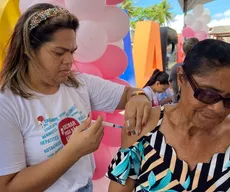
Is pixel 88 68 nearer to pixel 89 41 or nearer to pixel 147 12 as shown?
pixel 89 41

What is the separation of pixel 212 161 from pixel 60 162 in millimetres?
517

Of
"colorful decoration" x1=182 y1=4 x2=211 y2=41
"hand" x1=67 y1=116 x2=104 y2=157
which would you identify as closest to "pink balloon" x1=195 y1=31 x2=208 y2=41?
"colorful decoration" x1=182 y1=4 x2=211 y2=41

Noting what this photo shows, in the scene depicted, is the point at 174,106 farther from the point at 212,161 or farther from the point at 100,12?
the point at 100,12

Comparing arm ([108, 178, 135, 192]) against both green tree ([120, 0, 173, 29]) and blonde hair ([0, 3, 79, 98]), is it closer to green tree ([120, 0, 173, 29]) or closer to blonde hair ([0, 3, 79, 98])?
blonde hair ([0, 3, 79, 98])

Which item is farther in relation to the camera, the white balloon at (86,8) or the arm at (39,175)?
the white balloon at (86,8)

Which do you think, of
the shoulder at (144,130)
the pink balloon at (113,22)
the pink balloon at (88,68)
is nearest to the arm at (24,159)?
the shoulder at (144,130)

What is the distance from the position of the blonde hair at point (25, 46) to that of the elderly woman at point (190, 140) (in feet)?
1.47

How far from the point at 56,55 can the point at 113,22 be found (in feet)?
2.96

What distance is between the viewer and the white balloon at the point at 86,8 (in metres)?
1.67

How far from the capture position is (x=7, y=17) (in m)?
1.62

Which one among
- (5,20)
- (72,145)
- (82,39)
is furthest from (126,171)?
(5,20)

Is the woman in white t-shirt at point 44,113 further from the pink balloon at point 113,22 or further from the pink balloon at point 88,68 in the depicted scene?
the pink balloon at point 113,22

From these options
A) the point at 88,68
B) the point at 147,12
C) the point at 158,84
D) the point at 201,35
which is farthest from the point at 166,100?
the point at 147,12

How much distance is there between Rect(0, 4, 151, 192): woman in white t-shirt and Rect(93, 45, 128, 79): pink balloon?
73 centimetres
